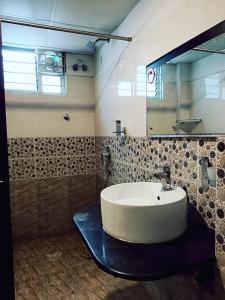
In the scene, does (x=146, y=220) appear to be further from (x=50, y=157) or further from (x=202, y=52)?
(x=50, y=157)

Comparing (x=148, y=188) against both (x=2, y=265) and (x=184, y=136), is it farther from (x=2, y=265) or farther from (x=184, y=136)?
(x=2, y=265)

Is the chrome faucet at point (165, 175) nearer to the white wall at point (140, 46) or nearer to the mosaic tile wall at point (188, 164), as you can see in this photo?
the mosaic tile wall at point (188, 164)

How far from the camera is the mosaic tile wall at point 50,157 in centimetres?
261

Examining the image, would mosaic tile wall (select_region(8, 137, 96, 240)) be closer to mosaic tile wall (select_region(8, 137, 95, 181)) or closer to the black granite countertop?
mosaic tile wall (select_region(8, 137, 95, 181))

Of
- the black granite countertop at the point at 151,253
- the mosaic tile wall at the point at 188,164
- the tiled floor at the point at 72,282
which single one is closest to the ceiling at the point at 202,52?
the mosaic tile wall at the point at 188,164

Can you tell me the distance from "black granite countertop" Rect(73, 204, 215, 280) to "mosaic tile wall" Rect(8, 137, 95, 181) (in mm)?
1641

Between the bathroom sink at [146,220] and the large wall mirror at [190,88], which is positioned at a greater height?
the large wall mirror at [190,88]

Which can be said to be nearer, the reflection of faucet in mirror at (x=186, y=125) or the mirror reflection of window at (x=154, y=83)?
the reflection of faucet in mirror at (x=186, y=125)

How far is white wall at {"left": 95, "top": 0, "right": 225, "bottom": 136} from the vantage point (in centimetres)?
123

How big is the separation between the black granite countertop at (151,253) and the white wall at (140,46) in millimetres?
860

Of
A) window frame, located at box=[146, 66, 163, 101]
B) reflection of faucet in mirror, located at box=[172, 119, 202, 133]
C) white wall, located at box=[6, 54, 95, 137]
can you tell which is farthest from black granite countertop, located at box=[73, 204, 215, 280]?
white wall, located at box=[6, 54, 95, 137]

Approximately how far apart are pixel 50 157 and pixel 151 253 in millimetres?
2008

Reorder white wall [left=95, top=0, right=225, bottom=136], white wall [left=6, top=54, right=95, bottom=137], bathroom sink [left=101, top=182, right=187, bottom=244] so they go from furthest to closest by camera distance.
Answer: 1. white wall [left=6, top=54, right=95, bottom=137]
2. white wall [left=95, top=0, right=225, bottom=136]
3. bathroom sink [left=101, top=182, right=187, bottom=244]

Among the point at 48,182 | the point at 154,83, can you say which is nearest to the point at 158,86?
the point at 154,83
